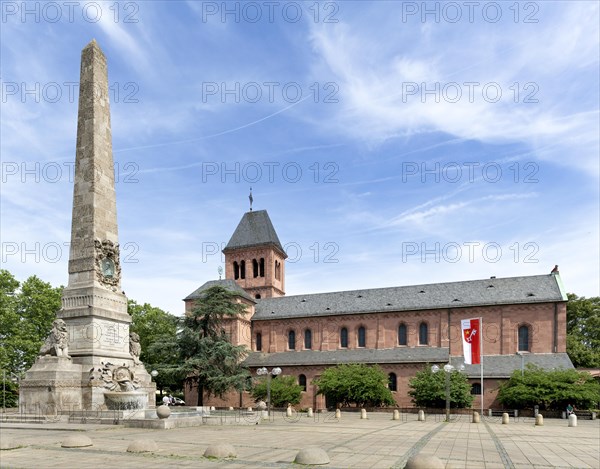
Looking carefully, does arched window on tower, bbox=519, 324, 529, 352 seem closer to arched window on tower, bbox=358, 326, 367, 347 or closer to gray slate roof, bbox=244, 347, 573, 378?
gray slate roof, bbox=244, 347, 573, 378

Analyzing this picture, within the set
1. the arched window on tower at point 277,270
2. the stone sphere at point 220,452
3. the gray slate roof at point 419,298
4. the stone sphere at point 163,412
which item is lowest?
the stone sphere at point 163,412

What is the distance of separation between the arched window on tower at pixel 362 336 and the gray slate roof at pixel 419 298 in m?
2.01

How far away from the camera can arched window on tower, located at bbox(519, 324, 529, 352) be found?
1981 inches

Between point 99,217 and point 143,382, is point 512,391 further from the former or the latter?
point 99,217

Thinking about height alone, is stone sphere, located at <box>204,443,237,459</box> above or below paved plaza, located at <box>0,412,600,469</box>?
above

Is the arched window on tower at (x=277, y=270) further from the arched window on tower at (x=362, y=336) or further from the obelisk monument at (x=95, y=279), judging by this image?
the obelisk monument at (x=95, y=279)

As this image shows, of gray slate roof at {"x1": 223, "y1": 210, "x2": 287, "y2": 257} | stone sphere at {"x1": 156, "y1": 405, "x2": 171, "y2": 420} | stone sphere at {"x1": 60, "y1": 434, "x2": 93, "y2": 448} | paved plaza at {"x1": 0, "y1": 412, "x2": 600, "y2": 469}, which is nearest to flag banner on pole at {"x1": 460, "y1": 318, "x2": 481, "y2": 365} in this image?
paved plaza at {"x1": 0, "y1": 412, "x2": 600, "y2": 469}

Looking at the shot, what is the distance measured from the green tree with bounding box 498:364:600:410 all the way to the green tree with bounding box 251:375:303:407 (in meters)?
18.6

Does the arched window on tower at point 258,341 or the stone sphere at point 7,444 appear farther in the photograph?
the arched window on tower at point 258,341

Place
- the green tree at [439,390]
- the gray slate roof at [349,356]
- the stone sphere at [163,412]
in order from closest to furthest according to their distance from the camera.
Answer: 1. the stone sphere at [163,412]
2. the green tree at [439,390]
3. the gray slate roof at [349,356]

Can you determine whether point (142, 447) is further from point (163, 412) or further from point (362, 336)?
point (362, 336)

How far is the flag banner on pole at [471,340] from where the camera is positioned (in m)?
41.5

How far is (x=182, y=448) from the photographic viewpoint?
48.1 ft

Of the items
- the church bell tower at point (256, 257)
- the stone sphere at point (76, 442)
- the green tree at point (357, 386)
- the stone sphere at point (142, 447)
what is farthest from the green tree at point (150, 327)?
the stone sphere at point (142, 447)
